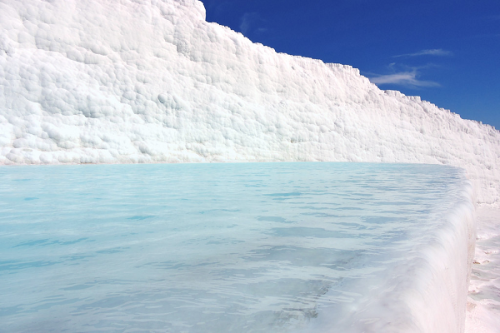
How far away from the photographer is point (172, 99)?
1358cm

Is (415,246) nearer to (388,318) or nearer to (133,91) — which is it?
(388,318)

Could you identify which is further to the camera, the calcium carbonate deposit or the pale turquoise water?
the calcium carbonate deposit

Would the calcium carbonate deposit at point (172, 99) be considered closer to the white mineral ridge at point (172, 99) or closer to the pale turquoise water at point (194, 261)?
the white mineral ridge at point (172, 99)

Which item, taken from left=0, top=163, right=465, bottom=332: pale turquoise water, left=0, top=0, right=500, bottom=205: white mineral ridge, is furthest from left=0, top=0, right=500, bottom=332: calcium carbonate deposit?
left=0, top=163, right=465, bottom=332: pale turquoise water

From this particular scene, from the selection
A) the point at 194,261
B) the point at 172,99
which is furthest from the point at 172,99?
the point at 194,261

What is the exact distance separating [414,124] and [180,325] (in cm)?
2352

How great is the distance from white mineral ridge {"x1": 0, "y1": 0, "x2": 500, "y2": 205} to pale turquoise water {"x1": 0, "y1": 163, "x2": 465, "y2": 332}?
9.41 meters

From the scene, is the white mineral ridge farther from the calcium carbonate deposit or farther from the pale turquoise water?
the pale turquoise water

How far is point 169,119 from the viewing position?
43.9 ft

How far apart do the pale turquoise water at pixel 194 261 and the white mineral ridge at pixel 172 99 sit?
30.9 feet

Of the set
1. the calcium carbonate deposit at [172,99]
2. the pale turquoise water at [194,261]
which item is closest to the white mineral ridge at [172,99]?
the calcium carbonate deposit at [172,99]

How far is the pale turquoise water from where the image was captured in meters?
0.98

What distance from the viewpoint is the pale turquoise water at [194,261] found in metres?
0.98

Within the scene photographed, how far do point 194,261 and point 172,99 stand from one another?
13.0 metres
